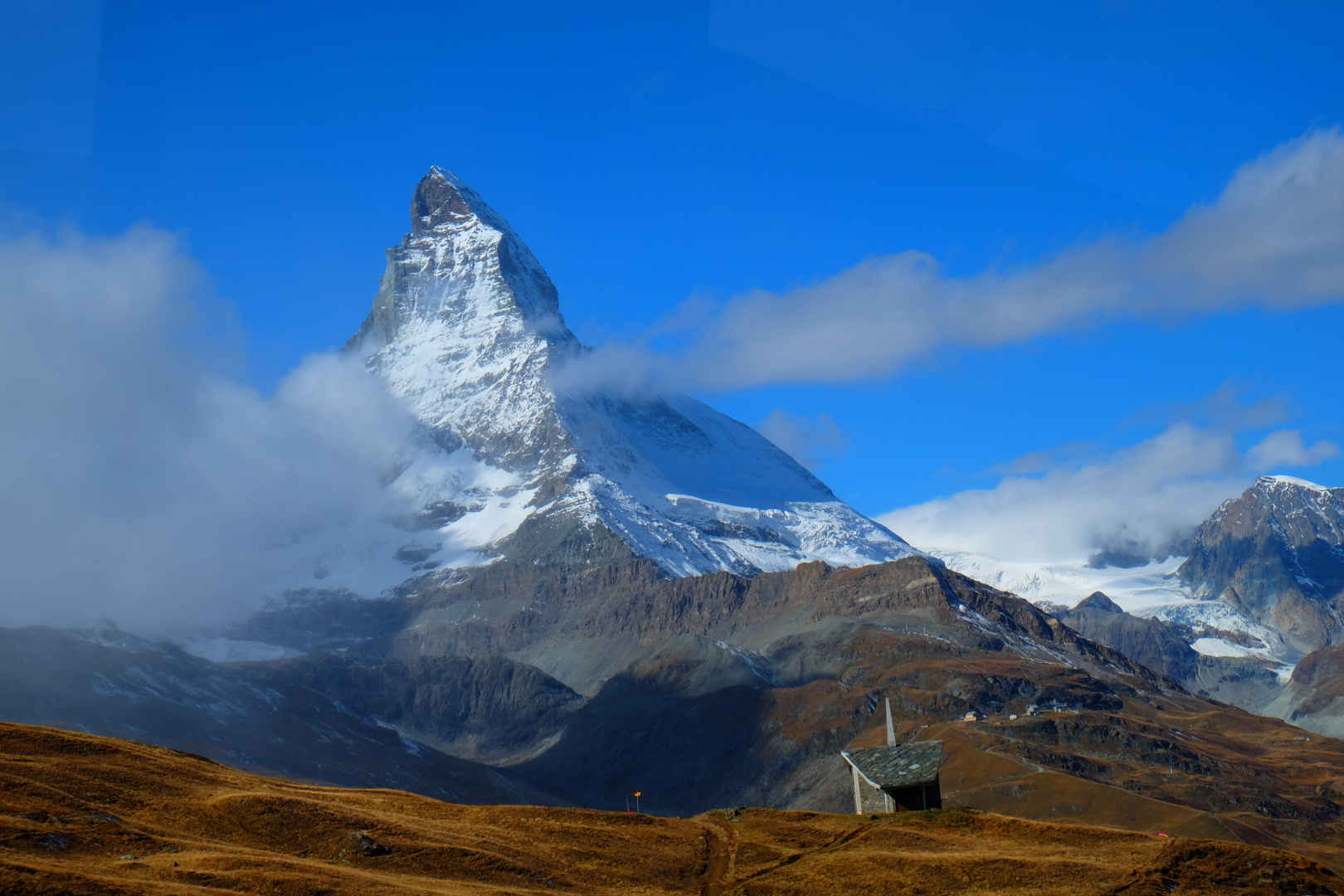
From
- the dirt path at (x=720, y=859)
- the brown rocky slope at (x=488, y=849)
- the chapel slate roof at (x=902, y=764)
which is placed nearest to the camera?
the brown rocky slope at (x=488, y=849)

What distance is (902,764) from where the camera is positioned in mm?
85125

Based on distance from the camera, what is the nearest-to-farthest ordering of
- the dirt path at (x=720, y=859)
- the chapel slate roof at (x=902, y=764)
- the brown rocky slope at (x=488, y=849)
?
the brown rocky slope at (x=488, y=849)
the dirt path at (x=720, y=859)
the chapel slate roof at (x=902, y=764)

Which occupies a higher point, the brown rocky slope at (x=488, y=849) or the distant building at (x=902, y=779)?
the distant building at (x=902, y=779)

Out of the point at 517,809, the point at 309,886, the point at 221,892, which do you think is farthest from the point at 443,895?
the point at 517,809

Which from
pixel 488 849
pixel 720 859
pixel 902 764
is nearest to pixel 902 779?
pixel 902 764

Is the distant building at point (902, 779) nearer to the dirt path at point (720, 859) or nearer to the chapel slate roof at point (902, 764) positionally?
the chapel slate roof at point (902, 764)

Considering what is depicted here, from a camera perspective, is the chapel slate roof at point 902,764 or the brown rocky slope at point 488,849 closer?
the brown rocky slope at point 488,849

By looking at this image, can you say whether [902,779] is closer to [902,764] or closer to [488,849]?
[902,764]

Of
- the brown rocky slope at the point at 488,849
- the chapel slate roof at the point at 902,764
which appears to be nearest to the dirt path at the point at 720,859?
the brown rocky slope at the point at 488,849

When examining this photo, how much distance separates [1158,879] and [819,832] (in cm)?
2057

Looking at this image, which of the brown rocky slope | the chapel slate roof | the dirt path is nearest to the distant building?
the chapel slate roof

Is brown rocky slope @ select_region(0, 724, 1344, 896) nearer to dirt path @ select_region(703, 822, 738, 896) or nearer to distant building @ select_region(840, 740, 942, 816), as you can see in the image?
dirt path @ select_region(703, 822, 738, 896)

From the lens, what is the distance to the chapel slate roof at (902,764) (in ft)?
274

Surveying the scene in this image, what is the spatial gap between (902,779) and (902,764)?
1.54m
